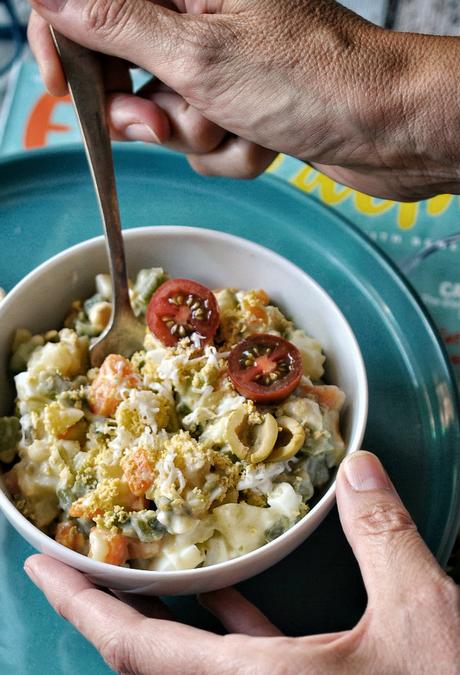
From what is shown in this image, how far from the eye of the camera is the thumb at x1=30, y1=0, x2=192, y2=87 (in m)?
1.38

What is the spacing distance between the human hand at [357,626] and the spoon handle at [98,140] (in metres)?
0.55

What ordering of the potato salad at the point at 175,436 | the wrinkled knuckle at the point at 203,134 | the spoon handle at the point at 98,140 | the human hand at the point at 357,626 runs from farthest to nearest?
1. the wrinkled knuckle at the point at 203,134
2. the spoon handle at the point at 98,140
3. the potato salad at the point at 175,436
4. the human hand at the point at 357,626

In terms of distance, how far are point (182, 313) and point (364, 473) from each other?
46 cm

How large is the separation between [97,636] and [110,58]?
4.03ft

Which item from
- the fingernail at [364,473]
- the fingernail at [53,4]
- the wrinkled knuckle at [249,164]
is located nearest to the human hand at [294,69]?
the fingernail at [53,4]

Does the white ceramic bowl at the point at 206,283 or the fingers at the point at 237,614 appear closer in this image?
the fingers at the point at 237,614

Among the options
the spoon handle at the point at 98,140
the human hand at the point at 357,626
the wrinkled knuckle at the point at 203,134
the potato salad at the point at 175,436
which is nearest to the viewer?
the human hand at the point at 357,626

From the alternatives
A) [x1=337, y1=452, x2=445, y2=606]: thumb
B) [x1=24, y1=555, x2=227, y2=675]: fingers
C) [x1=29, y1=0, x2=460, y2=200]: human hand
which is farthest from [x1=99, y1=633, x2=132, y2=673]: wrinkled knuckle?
[x1=29, y1=0, x2=460, y2=200]: human hand

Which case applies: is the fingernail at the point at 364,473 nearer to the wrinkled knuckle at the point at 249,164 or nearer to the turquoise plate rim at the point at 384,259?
the turquoise plate rim at the point at 384,259

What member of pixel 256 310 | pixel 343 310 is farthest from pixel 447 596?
pixel 343 310

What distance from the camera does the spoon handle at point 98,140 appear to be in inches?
60.2

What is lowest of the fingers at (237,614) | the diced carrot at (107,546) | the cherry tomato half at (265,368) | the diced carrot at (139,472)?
the fingers at (237,614)

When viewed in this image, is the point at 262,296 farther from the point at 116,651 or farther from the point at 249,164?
the point at 116,651

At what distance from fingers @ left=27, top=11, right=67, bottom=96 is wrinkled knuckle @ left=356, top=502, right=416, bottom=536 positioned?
1082 mm
